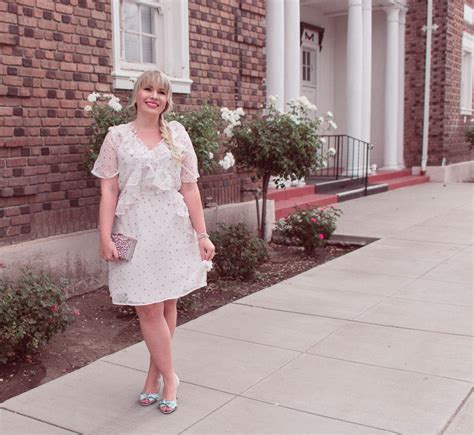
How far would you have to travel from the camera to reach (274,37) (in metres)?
10.3

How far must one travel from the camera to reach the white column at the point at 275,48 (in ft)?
33.4

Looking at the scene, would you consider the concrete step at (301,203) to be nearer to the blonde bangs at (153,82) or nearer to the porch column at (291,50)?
the porch column at (291,50)

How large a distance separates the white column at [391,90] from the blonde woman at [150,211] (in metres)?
12.9

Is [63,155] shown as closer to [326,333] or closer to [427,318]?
[326,333]

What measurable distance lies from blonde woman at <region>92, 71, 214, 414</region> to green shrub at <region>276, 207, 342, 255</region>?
412 centimetres

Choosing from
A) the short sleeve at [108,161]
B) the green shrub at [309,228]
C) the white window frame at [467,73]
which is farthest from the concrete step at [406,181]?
the short sleeve at [108,161]

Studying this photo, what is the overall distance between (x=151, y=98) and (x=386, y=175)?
1212 cm

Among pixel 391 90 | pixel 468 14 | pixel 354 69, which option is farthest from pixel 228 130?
pixel 468 14

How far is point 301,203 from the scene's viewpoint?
9.89m

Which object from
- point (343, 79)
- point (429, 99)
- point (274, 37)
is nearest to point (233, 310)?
point (274, 37)

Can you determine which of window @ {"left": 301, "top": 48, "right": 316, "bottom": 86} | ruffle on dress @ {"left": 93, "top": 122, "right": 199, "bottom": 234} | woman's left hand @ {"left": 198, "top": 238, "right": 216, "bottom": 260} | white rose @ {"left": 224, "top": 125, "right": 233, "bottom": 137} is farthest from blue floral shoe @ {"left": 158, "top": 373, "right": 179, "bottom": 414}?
window @ {"left": 301, "top": 48, "right": 316, "bottom": 86}

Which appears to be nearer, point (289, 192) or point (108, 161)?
point (108, 161)

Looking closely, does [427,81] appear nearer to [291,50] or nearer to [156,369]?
[291,50]

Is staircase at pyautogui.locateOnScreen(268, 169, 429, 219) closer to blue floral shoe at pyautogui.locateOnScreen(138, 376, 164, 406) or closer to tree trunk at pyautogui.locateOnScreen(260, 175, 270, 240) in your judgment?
tree trunk at pyautogui.locateOnScreen(260, 175, 270, 240)
